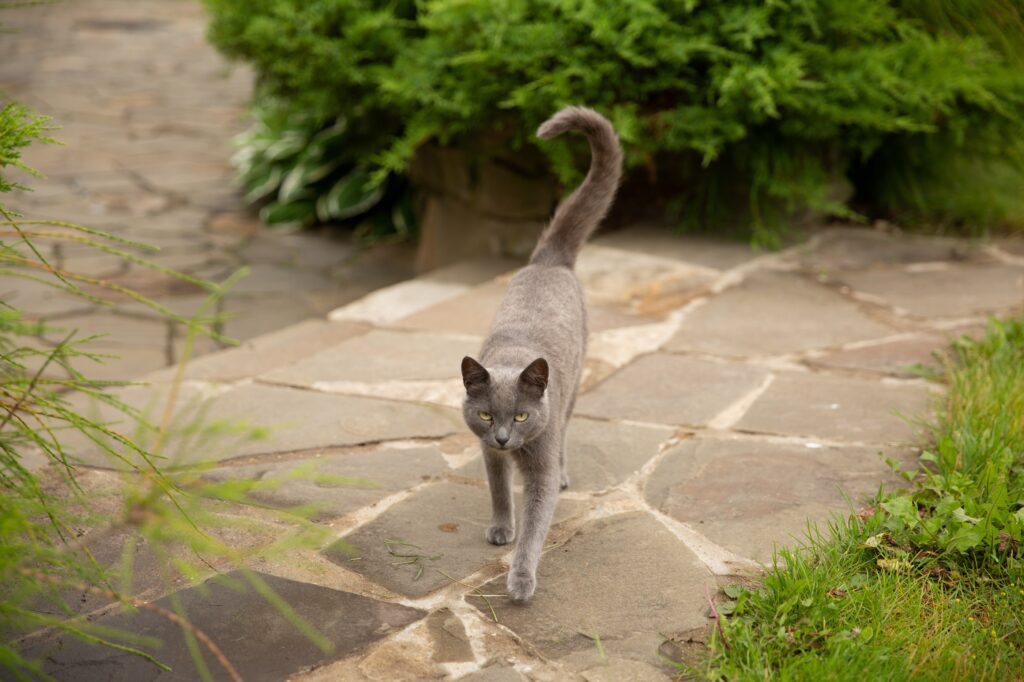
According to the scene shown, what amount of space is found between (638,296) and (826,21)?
161 cm

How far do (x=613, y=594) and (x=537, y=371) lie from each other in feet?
1.83

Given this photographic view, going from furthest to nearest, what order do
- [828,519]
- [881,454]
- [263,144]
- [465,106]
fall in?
[263,144] → [465,106] → [881,454] → [828,519]

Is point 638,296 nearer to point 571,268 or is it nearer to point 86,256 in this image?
point 571,268

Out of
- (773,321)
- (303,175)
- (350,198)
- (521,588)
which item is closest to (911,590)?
(521,588)

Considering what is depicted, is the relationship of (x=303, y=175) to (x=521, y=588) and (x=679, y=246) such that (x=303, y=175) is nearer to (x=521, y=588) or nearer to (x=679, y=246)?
(x=679, y=246)

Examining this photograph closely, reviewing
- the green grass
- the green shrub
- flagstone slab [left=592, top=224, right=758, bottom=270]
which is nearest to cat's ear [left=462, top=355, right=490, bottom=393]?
the green grass

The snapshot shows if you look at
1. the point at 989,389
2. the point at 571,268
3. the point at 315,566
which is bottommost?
the point at 315,566

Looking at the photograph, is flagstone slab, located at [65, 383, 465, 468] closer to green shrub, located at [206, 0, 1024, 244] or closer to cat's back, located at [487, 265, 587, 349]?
cat's back, located at [487, 265, 587, 349]

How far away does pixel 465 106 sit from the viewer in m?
5.04

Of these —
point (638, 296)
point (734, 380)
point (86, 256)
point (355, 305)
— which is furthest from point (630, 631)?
point (86, 256)

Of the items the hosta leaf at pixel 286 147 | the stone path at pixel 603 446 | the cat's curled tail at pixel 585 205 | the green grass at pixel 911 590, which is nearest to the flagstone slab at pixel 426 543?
the stone path at pixel 603 446

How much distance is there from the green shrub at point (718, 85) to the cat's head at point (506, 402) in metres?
2.45

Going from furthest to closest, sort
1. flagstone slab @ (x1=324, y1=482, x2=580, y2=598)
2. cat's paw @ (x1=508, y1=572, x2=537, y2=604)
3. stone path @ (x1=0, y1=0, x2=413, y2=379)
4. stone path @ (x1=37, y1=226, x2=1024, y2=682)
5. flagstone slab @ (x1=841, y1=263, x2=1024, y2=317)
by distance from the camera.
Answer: stone path @ (x1=0, y1=0, x2=413, y2=379)
flagstone slab @ (x1=841, y1=263, x2=1024, y2=317)
flagstone slab @ (x1=324, y1=482, x2=580, y2=598)
cat's paw @ (x1=508, y1=572, x2=537, y2=604)
stone path @ (x1=37, y1=226, x2=1024, y2=682)

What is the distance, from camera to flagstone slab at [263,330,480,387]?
12.3ft
